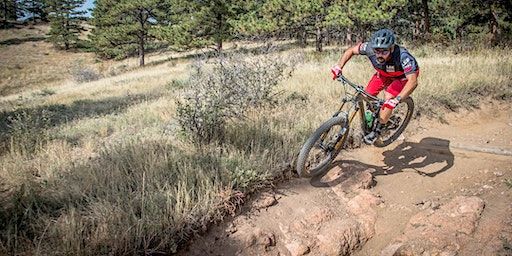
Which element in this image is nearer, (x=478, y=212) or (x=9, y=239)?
(x=9, y=239)

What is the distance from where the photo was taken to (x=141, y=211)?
3410mm

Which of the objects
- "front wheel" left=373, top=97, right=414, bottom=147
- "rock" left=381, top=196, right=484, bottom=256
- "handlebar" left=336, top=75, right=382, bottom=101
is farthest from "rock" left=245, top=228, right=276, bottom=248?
"front wheel" left=373, top=97, right=414, bottom=147

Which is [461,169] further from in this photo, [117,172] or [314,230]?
[117,172]

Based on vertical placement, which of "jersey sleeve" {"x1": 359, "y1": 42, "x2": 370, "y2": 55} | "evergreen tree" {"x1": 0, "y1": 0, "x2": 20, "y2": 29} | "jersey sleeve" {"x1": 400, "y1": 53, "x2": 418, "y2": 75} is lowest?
"jersey sleeve" {"x1": 400, "y1": 53, "x2": 418, "y2": 75}

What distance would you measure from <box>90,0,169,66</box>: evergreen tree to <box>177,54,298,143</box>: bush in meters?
29.5

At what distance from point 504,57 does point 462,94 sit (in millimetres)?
3879

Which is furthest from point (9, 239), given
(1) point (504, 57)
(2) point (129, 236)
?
(1) point (504, 57)

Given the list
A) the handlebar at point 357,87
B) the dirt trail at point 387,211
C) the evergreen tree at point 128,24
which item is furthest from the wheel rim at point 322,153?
the evergreen tree at point 128,24

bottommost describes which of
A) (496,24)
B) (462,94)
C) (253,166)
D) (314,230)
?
(314,230)

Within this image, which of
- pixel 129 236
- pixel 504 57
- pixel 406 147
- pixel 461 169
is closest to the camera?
pixel 129 236

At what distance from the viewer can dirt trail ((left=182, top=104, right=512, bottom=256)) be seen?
11.4 ft

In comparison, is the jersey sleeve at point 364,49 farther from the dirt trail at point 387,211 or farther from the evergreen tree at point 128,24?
the evergreen tree at point 128,24

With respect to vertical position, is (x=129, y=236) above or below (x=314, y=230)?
above

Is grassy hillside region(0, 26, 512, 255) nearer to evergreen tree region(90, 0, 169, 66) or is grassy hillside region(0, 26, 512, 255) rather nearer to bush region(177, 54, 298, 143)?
bush region(177, 54, 298, 143)
